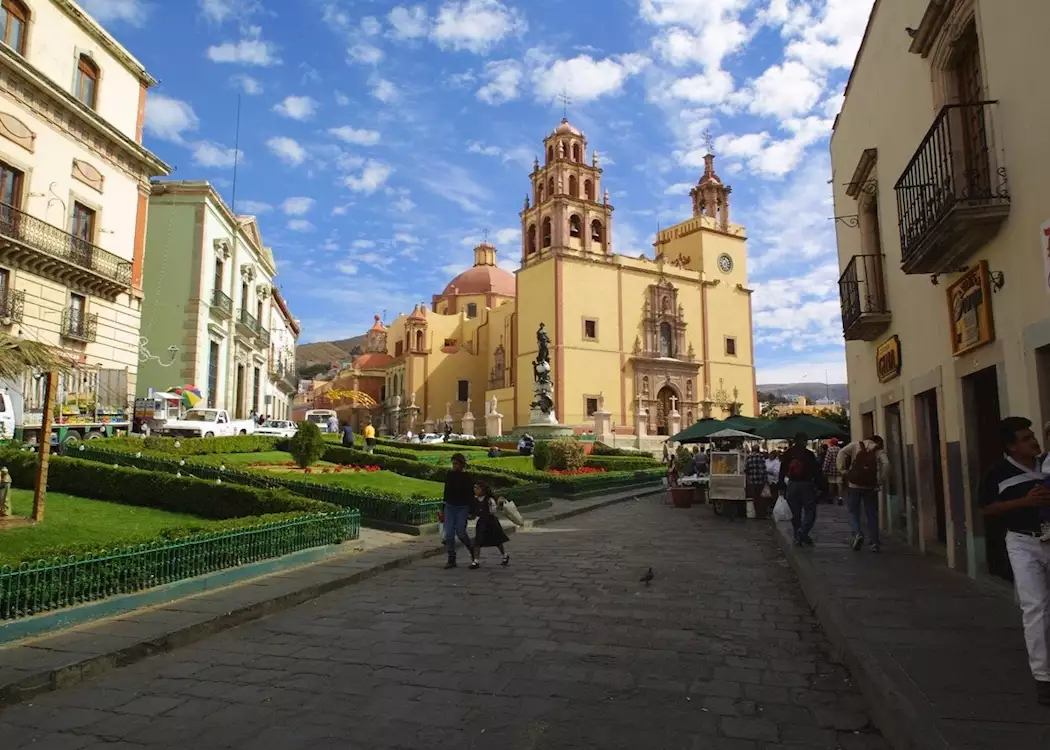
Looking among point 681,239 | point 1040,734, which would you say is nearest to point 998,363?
point 1040,734

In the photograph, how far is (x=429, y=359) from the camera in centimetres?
6291

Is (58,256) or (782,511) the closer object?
(782,511)

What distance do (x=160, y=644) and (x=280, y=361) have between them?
160 feet

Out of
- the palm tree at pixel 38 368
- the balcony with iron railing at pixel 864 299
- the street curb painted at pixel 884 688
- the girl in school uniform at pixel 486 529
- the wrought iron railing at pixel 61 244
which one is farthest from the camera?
the wrought iron railing at pixel 61 244

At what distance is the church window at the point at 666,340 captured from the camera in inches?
2184

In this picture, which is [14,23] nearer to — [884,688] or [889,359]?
[889,359]

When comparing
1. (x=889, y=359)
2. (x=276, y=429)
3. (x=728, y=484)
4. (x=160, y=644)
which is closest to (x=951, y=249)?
(x=889, y=359)

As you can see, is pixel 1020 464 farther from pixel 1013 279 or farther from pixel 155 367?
pixel 155 367

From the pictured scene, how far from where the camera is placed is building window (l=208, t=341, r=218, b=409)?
30.6 metres

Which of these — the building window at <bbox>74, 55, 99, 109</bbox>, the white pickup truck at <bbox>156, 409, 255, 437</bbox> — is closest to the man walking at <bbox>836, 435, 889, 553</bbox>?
the white pickup truck at <bbox>156, 409, 255, 437</bbox>

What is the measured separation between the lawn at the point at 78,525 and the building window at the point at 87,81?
47.0ft

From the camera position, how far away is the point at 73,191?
19.9 metres

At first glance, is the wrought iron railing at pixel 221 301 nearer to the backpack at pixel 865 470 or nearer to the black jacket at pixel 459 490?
the black jacket at pixel 459 490

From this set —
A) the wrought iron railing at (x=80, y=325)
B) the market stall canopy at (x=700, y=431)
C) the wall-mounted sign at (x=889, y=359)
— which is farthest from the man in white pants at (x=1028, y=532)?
the wrought iron railing at (x=80, y=325)
